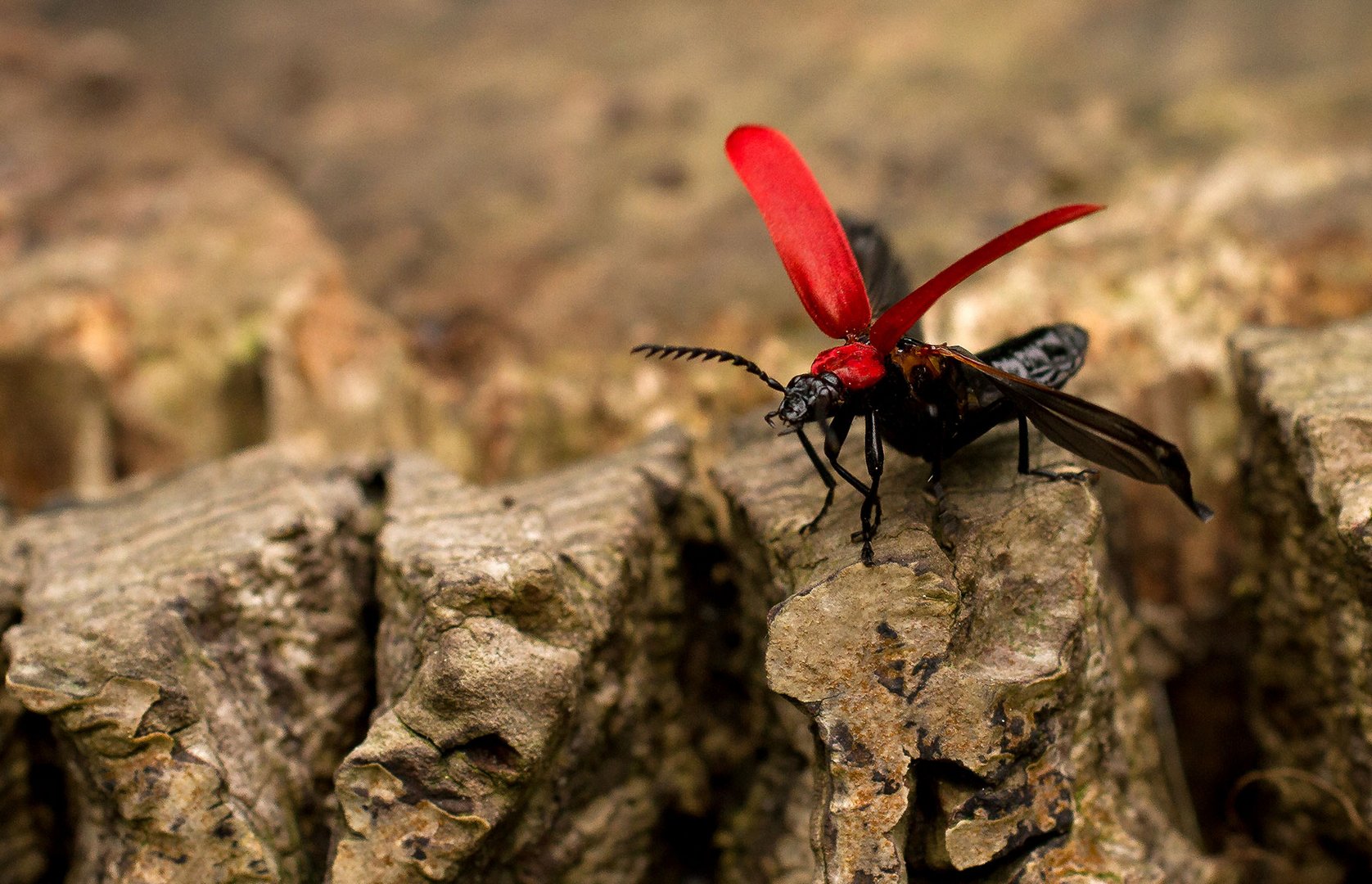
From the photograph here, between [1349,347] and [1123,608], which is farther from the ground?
[1349,347]


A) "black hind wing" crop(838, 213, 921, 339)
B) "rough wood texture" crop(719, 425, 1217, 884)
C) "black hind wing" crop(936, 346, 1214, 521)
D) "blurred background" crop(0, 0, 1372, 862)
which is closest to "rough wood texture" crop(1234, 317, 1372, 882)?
"blurred background" crop(0, 0, 1372, 862)

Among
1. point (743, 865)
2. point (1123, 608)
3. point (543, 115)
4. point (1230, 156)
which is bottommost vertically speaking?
point (743, 865)

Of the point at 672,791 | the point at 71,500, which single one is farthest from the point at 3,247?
the point at 672,791

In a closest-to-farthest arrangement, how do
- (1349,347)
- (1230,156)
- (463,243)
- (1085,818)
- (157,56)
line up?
(1085,818), (1349,347), (1230,156), (463,243), (157,56)

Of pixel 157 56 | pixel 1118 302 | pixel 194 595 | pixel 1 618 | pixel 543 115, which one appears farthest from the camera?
pixel 157 56

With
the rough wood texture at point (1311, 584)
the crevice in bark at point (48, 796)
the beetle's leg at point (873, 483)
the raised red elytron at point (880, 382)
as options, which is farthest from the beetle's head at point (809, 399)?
the crevice in bark at point (48, 796)

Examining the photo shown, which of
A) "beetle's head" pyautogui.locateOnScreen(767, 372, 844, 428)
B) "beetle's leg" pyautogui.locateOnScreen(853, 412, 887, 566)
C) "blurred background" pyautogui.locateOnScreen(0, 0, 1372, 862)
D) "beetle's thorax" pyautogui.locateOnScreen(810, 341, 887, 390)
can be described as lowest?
"beetle's leg" pyautogui.locateOnScreen(853, 412, 887, 566)

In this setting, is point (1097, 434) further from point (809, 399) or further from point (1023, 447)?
point (809, 399)

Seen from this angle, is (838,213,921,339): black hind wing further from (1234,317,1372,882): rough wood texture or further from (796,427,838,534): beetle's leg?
(1234,317,1372,882): rough wood texture

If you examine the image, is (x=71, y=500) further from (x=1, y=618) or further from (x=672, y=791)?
(x=672, y=791)
